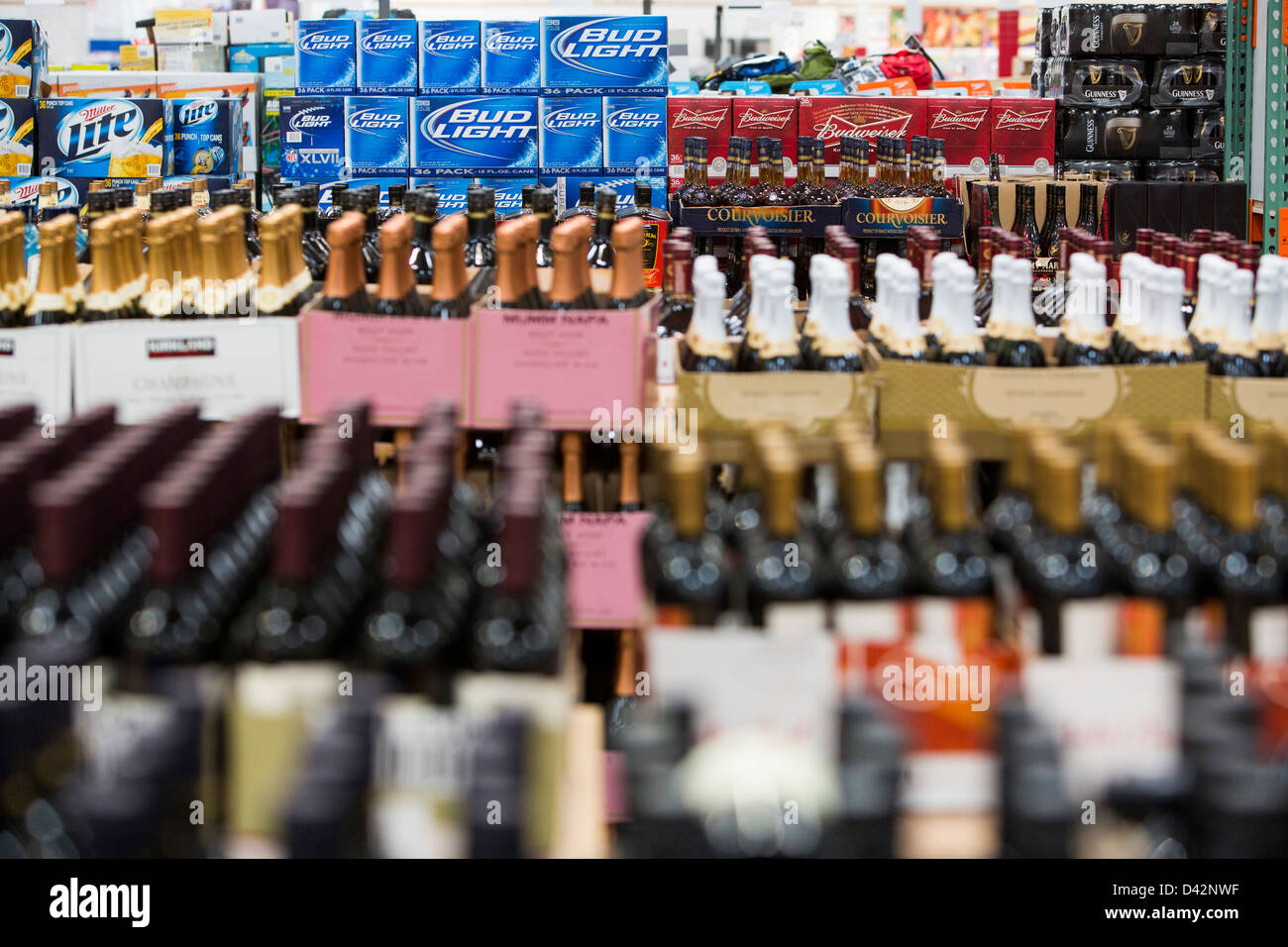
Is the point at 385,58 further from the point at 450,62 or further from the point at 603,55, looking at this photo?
the point at 603,55

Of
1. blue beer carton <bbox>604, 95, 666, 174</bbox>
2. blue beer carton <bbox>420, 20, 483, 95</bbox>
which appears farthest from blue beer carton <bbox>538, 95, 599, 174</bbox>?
blue beer carton <bbox>420, 20, 483, 95</bbox>

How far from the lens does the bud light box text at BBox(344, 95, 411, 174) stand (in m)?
4.88

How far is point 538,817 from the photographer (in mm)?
1072

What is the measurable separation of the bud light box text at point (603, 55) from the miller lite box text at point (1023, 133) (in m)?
1.39

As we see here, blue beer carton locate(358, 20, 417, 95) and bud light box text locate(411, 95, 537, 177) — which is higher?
blue beer carton locate(358, 20, 417, 95)

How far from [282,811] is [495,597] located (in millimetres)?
362

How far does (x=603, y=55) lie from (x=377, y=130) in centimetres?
82

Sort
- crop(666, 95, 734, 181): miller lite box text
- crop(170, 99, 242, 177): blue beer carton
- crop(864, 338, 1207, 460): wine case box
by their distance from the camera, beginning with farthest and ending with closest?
crop(170, 99, 242, 177): blue beer carton → crop(666, 95, 734, 181): miller lite box text → crop(864, 338, 1207, 460): wine case box

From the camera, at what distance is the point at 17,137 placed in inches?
198

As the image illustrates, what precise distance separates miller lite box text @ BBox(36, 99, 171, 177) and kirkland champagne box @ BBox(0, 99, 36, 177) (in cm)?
3

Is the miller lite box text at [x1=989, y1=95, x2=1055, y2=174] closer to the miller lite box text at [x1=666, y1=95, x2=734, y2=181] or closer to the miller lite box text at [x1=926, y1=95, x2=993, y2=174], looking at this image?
the miller lite box text at [x1=926, y1=95, x2=993, y2=174]

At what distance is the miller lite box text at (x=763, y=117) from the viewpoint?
5.31 m

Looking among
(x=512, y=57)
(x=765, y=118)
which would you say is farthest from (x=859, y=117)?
(x=512, y=57)

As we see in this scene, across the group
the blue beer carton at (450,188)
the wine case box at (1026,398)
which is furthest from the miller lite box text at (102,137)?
the wine case box at (1026,398)
